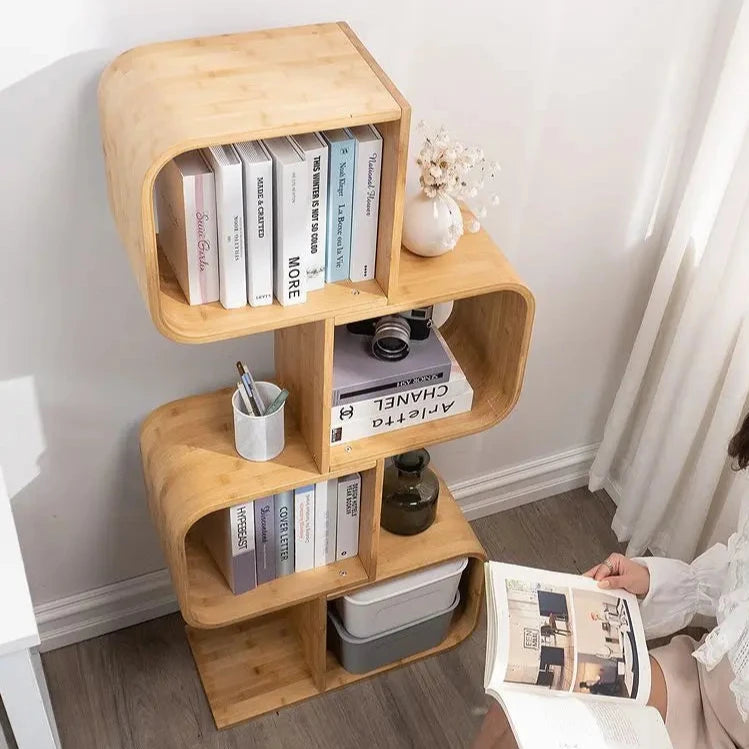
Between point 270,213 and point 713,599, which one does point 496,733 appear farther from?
point 270,213

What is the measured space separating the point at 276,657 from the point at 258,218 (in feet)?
3.67

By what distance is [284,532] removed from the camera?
1.92m

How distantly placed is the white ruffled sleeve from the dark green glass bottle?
451 mm

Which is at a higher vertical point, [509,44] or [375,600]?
[509,44]

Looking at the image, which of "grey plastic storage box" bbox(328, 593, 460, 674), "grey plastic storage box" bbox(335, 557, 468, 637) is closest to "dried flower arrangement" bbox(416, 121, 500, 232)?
"grey plastic storage box" bbox(335, 557, 468, 637)

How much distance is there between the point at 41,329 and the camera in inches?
67.2

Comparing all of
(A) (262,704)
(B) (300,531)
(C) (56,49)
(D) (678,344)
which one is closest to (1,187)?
(C) (56,49)

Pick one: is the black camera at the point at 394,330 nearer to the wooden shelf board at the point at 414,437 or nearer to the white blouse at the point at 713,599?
the wooden shelf board at the point at 414,437

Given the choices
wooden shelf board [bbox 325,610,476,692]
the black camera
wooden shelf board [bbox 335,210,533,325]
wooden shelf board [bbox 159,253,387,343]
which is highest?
wooden shelf board [bbox 159,253,387,343]

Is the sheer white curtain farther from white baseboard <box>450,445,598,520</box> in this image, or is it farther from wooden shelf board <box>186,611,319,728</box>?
wooden shelf board <box>186,611,319,728</box>

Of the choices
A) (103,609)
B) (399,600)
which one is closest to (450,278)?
(399,600)

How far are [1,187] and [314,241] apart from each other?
0.46 meters

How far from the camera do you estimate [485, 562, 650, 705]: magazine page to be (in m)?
1.66

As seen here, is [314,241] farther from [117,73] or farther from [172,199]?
[117,73]
